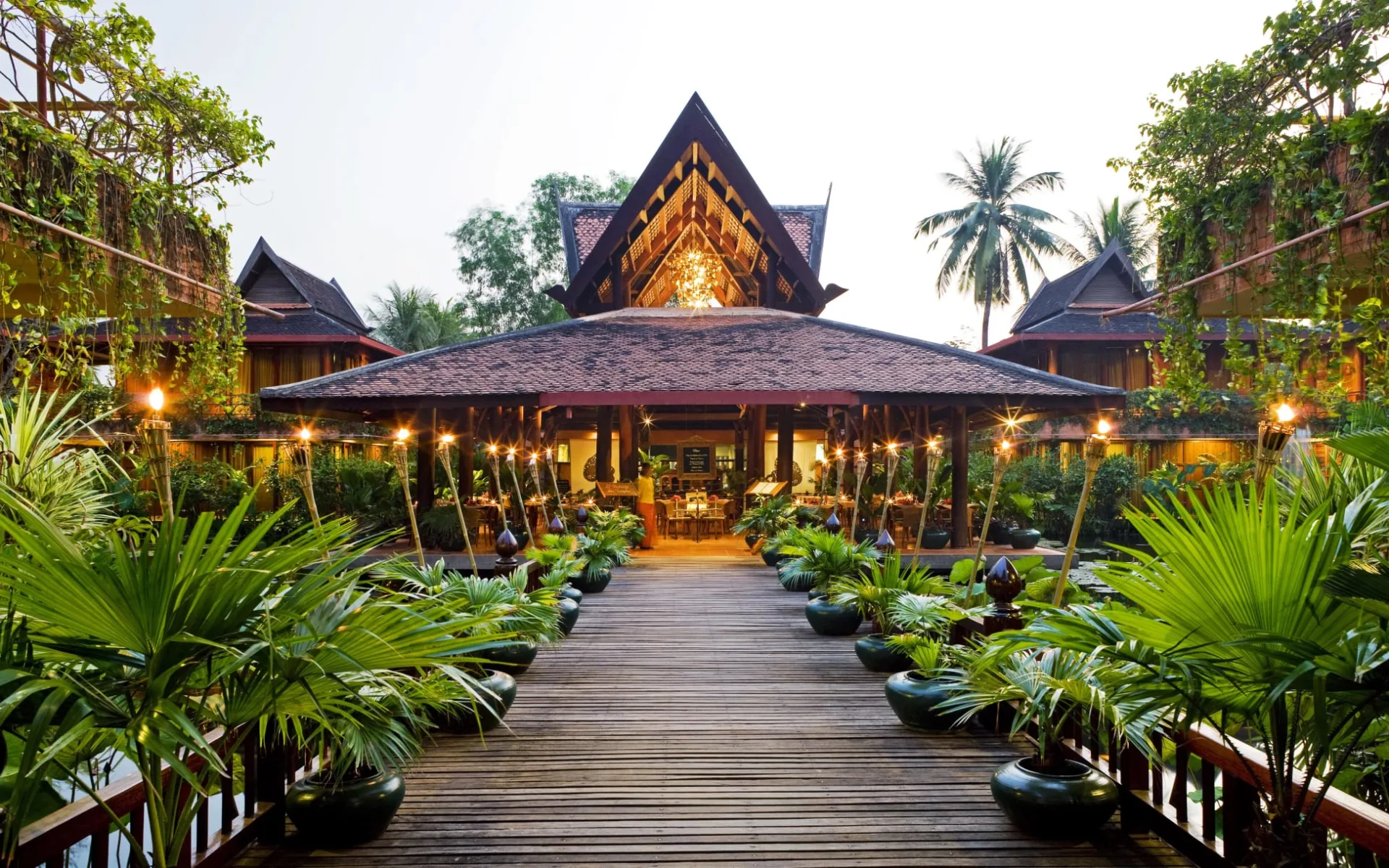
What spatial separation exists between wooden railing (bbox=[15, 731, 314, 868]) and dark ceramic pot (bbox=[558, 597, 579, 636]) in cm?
382

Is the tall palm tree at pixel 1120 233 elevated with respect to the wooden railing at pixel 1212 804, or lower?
elevated

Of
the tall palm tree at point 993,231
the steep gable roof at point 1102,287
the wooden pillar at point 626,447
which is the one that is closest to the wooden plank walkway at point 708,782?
the wooden pillar at point 626,447

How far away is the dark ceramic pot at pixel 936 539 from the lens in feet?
49.4

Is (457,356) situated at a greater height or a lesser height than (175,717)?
greater

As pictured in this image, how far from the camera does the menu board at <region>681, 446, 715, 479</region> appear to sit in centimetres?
2600

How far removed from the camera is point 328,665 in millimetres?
2758

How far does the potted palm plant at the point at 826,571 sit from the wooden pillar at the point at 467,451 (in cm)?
701

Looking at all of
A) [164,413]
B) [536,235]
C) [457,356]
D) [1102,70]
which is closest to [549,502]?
[457,356]

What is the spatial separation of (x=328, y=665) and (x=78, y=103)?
7.30 metres

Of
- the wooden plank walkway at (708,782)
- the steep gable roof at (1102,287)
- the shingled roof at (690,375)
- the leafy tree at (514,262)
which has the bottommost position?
the wooden plank walkway at (708,782)

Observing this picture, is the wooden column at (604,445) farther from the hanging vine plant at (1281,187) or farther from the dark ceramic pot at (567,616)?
the hanging vine plant at (1281,187)

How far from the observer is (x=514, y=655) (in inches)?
273

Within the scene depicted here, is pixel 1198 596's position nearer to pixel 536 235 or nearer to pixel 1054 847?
pixel 1054 847

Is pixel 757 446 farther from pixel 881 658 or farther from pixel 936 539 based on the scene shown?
pixel 881 658
